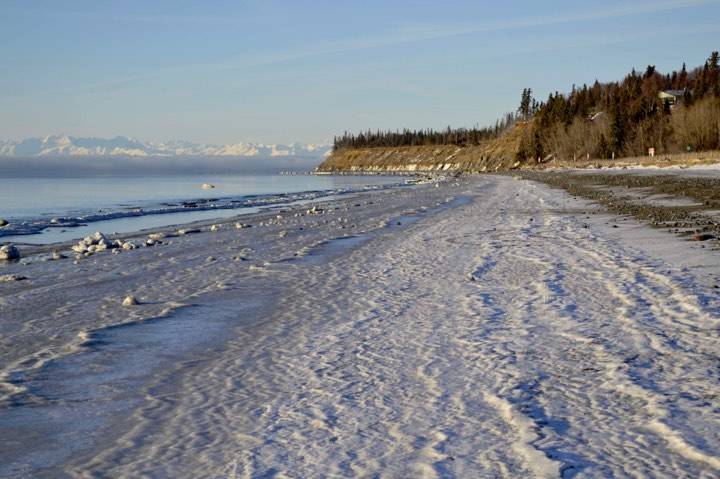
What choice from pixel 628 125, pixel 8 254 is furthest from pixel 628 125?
pixel 8 254

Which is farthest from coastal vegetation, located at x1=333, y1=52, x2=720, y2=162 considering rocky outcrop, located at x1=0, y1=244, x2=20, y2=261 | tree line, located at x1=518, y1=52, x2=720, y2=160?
rocky outcrop, located at x1=0, y1=244, x2=20, y2=261

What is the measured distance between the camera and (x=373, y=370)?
6.23 metres

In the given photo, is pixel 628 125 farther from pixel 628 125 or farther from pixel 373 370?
pixel 373 370

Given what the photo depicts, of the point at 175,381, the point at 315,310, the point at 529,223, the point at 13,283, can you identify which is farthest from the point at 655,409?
the point at 529,223

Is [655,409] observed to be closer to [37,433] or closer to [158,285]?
[37,433]

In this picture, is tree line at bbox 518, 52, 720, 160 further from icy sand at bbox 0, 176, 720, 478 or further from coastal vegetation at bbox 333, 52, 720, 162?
icy sand at bbox 0, 176, 720, 478

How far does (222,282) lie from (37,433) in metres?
6.49

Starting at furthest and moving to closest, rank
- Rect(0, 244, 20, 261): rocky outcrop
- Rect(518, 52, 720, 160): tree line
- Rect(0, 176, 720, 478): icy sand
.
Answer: Rect(518, 52, 720, 160): tree line < Rect(0, 244, 20, 261): rocky outcrop < Rect(0, 176, 720, 478): icy sand

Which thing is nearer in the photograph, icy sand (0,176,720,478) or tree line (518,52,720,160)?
icy sand (0,176,720,478)

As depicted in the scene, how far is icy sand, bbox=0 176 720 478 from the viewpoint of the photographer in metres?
4.37

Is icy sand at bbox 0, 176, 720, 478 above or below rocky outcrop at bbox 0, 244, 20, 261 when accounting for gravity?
below

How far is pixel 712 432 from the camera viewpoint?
4.52 m

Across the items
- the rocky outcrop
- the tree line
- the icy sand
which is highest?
the tree line

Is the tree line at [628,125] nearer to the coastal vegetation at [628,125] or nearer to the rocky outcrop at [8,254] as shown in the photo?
the coastal vegetation at [628,125]
